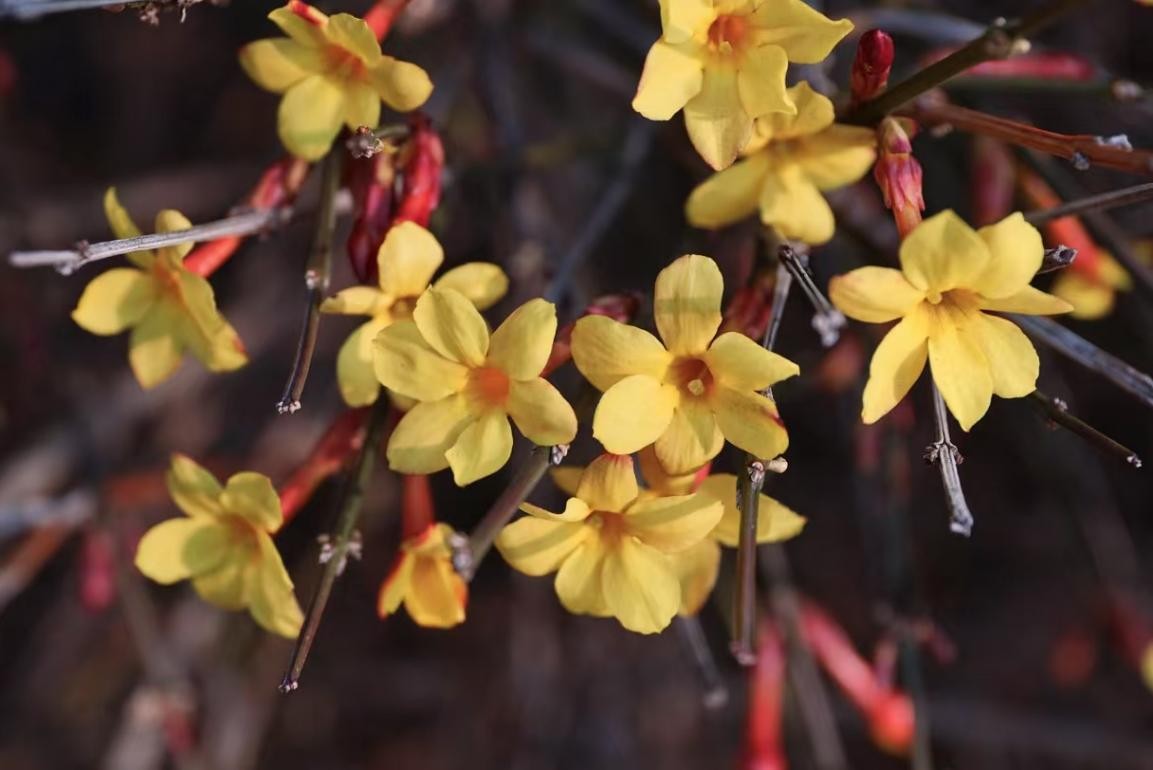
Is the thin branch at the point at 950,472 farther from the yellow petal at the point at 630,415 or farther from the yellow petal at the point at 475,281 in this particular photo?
the yellow petal at the point at 475,281

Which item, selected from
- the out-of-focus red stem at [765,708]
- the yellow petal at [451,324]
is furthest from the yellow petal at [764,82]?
the out-of-focus red stem at [765,708]

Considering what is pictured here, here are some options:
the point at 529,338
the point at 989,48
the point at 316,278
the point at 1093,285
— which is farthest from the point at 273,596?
the point at 1093,285

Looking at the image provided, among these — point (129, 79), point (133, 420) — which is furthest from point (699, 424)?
point (129, 79)

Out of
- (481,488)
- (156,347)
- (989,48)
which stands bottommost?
(481,488)

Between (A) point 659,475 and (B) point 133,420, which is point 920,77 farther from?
(B) point 133,420

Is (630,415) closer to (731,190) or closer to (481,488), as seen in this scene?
(731,190)

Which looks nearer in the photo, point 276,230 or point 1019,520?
point 276,230

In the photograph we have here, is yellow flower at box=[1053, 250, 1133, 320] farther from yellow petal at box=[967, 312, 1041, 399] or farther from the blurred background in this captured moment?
yellow petal at box=[967, 312, 1041, 399]
